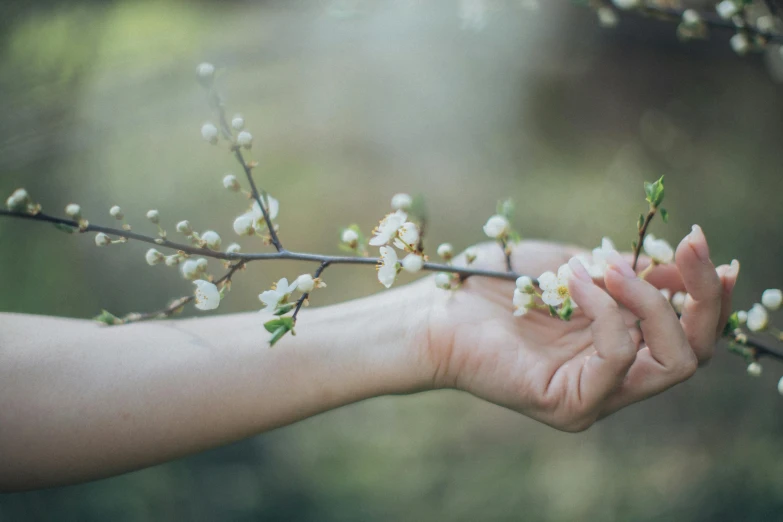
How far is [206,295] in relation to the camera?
0.73 metres

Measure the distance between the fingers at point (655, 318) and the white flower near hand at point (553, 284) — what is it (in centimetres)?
5

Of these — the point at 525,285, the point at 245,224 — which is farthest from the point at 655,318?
the point at 245,224

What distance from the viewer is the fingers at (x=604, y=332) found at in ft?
2.38

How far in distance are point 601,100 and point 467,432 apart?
1425 mm

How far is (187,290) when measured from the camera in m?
2.28

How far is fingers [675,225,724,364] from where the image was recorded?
724 millimetres

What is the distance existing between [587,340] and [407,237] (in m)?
0.35

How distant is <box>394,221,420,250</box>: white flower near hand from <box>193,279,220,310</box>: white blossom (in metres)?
0.24

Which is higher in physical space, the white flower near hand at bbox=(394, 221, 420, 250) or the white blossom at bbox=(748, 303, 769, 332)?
the white flower near hand at bbox=(394, 221, 420, 250)

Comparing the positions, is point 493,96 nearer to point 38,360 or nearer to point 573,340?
point 573,340

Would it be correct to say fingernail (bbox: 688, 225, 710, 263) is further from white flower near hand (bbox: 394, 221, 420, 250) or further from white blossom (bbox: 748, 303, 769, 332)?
white flower near hand (bbox: 394, 221, 420, 250)

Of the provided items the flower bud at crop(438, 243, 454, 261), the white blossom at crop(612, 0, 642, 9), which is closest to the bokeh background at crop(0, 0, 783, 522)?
the white blossom at crop(612, 0, 642, 9)

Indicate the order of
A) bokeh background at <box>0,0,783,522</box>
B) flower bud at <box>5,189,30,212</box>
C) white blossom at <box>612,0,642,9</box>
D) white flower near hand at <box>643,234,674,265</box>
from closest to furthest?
flower bud at <box>5,189,30,212</box> < white flower near hand at <box>643,234,674,265</box> < white blossom at <box>612,0,642,9</box> < bokeh background at <box>0,0,783,522</box>

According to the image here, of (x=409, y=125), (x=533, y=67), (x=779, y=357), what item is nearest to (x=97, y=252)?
(x=409, y=125)
